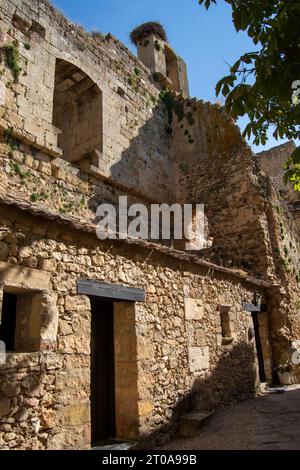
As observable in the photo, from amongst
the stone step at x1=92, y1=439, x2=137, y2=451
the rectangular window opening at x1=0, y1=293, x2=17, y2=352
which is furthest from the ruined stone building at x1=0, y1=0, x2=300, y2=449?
the stone step at x1=92, y1=439, x2=137, y2=451

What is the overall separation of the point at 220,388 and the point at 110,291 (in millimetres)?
3121

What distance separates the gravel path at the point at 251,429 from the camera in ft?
13.5

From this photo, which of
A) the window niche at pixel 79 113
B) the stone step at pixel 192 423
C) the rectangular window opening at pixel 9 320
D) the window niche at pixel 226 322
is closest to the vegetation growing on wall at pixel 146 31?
the window niche at pixel 79 113

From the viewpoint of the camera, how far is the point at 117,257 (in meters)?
4.55

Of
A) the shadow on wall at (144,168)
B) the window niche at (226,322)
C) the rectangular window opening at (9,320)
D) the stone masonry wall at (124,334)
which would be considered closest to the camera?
the stone masonry wall at (124,334)

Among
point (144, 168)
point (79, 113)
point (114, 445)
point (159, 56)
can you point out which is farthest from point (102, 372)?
point (159, 56)

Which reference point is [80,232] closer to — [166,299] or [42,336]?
[42,336]

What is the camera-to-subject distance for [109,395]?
461 cm

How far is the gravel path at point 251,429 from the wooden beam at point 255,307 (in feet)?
6.51

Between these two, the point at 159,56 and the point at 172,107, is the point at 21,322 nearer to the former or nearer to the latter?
the point at 172,107

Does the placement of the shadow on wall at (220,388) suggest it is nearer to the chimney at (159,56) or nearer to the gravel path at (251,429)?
the gravel path at (251,429)

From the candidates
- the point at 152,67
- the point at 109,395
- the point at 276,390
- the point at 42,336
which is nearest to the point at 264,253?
the point at 276,390

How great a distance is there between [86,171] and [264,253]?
508cm

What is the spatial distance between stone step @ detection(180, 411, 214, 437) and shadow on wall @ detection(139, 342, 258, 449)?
0.27 feet
